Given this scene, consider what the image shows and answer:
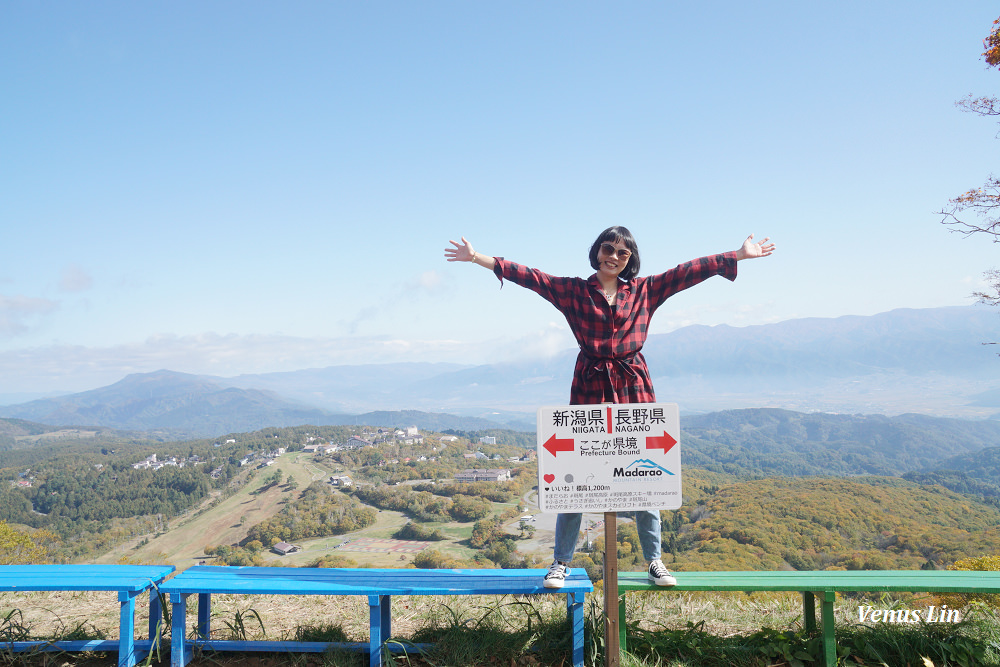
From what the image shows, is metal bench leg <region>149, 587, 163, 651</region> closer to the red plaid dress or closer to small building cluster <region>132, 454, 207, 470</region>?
the red plaid dress

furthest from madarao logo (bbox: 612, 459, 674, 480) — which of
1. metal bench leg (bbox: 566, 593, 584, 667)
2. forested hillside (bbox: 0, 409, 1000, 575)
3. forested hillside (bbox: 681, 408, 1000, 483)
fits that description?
forested hillside (bbox: 681, 408, 1000, 483)

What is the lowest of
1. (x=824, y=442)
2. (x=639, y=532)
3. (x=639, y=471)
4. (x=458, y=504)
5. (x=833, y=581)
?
(x=824, y=442)

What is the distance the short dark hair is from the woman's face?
0.02m

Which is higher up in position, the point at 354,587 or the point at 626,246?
the point at 626,246

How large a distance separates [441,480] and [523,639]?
3817 centimetres

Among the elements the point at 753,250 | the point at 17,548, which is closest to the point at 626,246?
the point at 753,250

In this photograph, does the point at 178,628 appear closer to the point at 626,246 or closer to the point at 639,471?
the point at 639,471

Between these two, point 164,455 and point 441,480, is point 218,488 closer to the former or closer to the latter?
point 164,455

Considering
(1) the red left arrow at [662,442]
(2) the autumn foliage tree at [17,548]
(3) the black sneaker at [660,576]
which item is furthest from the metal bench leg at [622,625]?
(2) the autumn foliage tree at [17,548]

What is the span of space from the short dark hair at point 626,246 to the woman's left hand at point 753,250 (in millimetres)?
626

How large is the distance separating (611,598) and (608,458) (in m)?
0.73

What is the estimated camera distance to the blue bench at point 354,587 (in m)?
2.97

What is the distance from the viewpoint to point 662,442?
2869 millimetres

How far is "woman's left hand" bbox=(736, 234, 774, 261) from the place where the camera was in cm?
328
